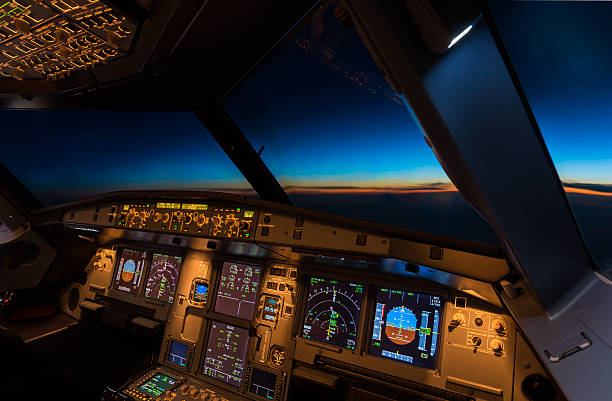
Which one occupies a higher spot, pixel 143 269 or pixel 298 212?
pixel 298 212

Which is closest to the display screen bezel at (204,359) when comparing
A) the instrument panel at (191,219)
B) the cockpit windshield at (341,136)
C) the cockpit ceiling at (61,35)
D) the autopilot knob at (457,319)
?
the instrument panel at (191,219)

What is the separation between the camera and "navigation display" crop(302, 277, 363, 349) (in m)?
2.57

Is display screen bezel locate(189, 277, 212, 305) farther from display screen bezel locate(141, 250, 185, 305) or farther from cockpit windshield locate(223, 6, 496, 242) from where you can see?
cockpit windshield locate(223, 6, 496, 242)

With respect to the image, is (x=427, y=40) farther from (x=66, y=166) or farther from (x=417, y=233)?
(x=66, y=166)

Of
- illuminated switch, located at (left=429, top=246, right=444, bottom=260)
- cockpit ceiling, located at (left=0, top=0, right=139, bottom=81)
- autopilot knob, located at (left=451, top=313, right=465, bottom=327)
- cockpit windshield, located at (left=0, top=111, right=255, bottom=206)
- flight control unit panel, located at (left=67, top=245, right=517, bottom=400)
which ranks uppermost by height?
cockpit windshield, located at (left=0, top=111, right=255, bottom=206)

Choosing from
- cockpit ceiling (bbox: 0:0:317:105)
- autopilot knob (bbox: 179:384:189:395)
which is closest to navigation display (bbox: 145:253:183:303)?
autopilot knob (bbox: 179:384:189:395)

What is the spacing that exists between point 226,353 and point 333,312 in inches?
39.7

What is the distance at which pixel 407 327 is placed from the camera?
94.6 inches

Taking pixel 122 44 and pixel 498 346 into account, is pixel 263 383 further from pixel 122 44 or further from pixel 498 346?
pixel 122 44

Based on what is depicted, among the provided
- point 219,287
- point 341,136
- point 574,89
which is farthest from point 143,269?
point 574,89

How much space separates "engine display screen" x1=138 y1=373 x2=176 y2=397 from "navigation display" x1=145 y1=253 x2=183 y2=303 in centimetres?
65

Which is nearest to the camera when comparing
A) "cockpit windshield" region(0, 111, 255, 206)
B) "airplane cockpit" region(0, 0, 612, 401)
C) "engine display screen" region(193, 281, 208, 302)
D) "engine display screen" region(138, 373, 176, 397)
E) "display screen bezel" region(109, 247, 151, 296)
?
"airplane cockpit" region(0, 0, 612, 401)

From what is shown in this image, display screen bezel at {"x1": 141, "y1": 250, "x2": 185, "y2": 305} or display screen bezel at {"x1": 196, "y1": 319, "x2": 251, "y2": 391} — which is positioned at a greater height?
display screen bezel at {"x1": 141, "y1": 250, "x2": 185, "y2": 305}

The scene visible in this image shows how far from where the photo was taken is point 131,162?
489 centimetres
